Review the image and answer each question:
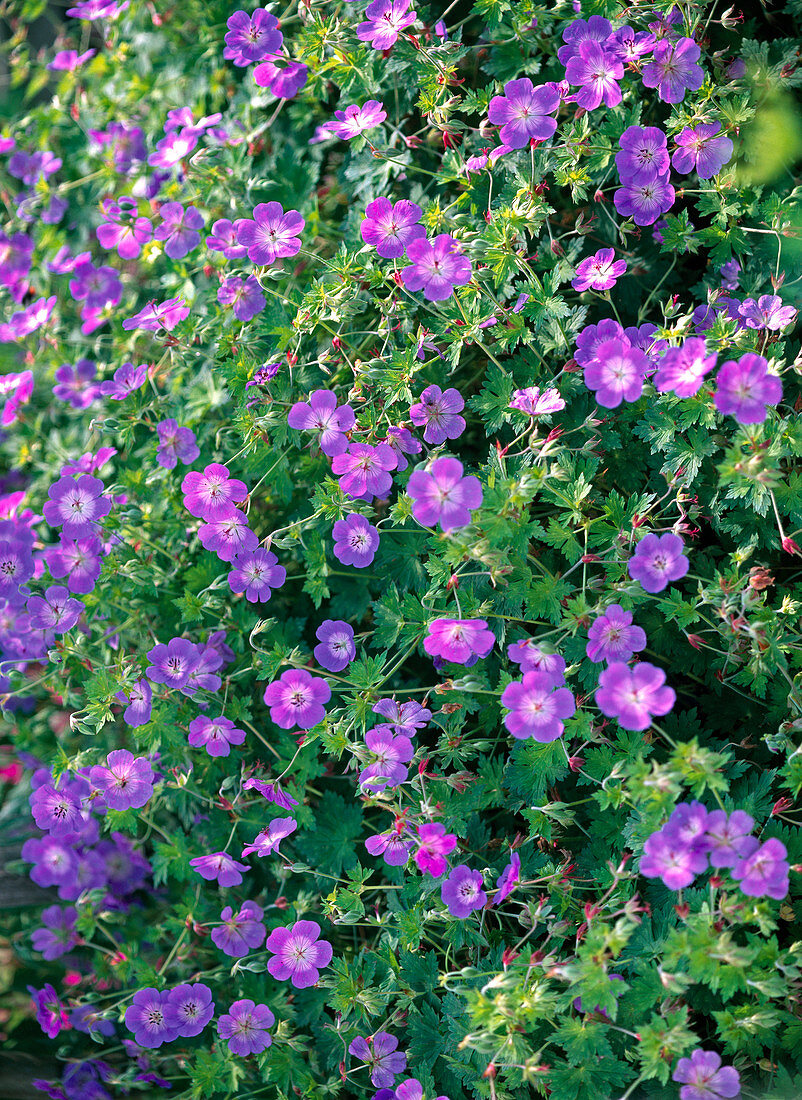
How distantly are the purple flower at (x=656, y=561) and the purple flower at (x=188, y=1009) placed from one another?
131cm

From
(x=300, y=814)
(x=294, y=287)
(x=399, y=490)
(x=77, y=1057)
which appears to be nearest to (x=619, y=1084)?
(x=300, y=814)

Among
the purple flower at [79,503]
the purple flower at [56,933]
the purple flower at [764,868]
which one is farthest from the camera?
the purple flower at [56,933]

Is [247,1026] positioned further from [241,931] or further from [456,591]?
[456,591]

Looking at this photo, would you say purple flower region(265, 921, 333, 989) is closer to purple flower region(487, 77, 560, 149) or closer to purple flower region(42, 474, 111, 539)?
purple flower region(42, 474, 111, 539)

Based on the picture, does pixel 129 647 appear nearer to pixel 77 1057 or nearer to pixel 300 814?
pixel 300 814

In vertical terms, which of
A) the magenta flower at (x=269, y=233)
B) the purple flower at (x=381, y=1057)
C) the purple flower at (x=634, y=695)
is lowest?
the purple flower at (x=381, y=1057)

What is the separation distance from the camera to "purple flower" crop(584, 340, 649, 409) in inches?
65.9

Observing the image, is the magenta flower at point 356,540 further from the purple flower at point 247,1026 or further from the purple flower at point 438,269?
the purple flower at point 247,1026

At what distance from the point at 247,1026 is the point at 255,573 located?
971mm

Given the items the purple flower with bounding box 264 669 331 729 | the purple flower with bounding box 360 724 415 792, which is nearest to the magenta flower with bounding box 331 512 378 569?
the purple flower with bounding box 264 669 331 729

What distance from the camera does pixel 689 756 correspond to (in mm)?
1501

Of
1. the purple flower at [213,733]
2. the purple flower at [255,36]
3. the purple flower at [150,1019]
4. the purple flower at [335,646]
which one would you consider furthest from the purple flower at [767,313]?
the purple flower at [150,1019]

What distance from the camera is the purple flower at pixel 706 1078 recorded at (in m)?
1.46

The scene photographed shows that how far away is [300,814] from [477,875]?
1.49 ft
